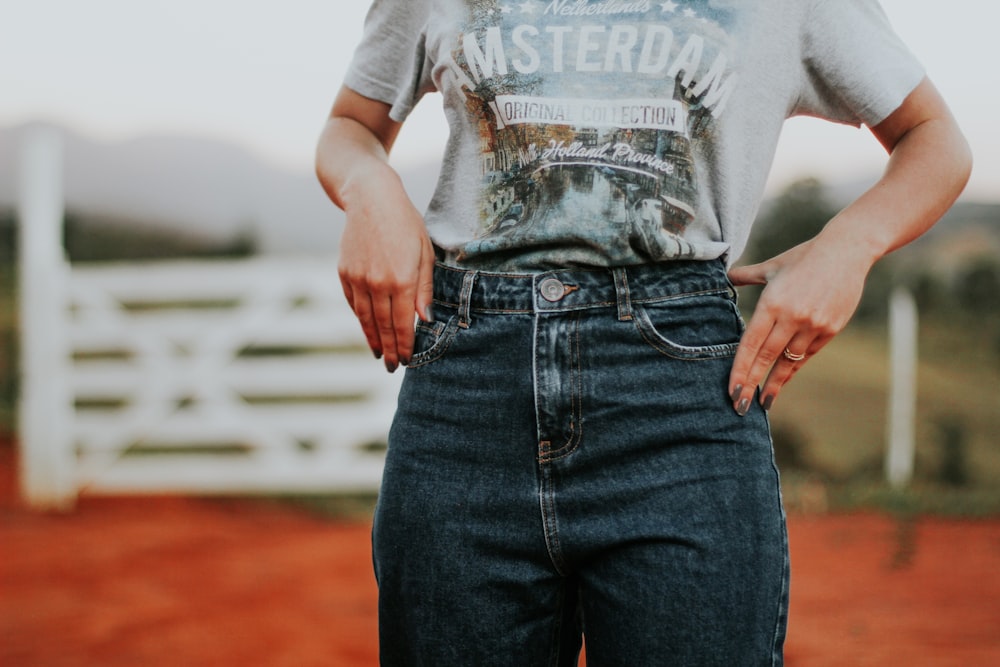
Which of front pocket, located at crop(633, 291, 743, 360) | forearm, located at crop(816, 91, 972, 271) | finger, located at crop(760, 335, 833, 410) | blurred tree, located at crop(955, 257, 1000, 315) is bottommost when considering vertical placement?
blurred tree, located at crop(955, 257, 1000, 315)

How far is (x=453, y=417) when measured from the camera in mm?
1102

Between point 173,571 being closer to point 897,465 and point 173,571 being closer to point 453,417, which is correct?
point 453,417

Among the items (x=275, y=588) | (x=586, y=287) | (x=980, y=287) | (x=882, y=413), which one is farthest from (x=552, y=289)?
(x=980, y=287)

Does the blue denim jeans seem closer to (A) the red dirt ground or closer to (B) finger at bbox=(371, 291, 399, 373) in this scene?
(B) finger at bbox=(371, 291, 399, 373)

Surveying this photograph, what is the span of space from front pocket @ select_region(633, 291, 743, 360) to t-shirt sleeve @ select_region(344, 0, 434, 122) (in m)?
0.48

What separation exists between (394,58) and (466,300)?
41cm

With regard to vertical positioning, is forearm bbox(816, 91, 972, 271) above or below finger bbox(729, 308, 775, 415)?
above

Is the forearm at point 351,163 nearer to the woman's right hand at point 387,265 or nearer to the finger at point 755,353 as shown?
the woman's right hand at point 387,265

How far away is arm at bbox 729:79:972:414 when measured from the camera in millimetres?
1062

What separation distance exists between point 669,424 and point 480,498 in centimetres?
24

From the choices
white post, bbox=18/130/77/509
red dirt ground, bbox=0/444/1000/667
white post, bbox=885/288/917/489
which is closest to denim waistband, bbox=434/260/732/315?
red dirt ground, bbox=0/444/1000/667

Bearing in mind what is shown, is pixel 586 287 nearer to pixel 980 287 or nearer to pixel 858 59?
pixel 858 59

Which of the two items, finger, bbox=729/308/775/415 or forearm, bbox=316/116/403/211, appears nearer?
finger, bbox=729/308/775/415

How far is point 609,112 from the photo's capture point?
1.06 m
